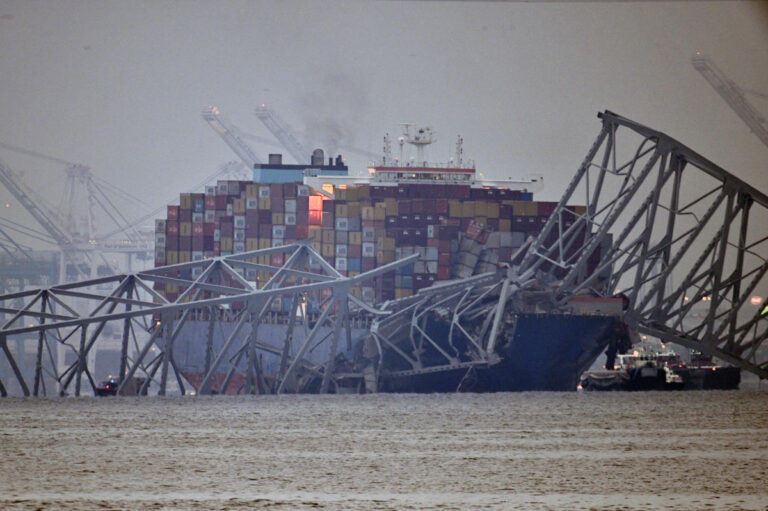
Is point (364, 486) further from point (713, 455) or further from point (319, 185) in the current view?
point (319, 185)

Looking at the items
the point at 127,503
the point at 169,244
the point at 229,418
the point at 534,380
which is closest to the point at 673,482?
the point at 127,503

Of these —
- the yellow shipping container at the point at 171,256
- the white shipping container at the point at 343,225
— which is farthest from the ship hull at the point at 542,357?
the yellow shipping container at the point at 171,256

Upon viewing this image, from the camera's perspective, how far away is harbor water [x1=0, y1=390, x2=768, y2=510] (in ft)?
46.7

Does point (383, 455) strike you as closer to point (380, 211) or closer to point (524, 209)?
point (524, 209)

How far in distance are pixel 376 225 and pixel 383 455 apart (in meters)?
49.5

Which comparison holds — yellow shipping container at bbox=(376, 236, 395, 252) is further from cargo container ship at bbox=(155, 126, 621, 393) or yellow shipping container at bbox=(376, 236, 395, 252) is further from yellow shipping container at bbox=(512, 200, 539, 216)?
yellow shipping container at bbox=(512, 200, 539, 216)

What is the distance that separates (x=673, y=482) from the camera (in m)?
15.5

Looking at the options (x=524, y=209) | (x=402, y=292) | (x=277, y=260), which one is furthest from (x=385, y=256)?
(x=277, y=260)

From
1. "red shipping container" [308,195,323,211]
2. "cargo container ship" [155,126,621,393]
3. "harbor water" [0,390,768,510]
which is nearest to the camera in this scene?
"harbor water" [0,390,768,510]

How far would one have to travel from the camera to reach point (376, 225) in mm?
67500

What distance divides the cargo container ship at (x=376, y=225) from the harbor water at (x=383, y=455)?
76.6 feet

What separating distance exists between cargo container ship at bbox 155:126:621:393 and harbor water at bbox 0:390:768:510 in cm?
2336

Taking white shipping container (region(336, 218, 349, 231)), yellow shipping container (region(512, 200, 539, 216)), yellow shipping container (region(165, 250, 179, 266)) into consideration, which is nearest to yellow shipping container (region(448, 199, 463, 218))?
yellow shipping container (region(512, 200, 539, 216))

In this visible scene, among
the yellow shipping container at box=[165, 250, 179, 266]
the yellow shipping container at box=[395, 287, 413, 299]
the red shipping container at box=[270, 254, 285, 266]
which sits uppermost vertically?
the yellow shipping container at box=[165, 250, 179, 266]
